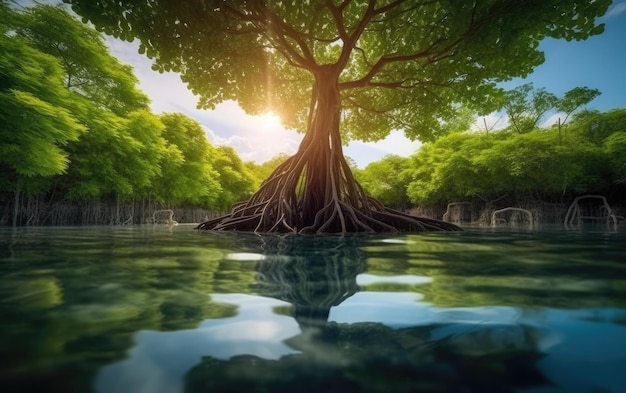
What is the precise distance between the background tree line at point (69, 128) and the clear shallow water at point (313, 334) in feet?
Answer: 38.9

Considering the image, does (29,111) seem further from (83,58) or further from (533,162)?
(533,162)

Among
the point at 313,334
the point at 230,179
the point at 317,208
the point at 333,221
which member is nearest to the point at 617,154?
the point at 317,208

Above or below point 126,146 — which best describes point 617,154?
above

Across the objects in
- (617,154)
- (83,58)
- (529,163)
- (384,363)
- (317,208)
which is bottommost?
(384,363)

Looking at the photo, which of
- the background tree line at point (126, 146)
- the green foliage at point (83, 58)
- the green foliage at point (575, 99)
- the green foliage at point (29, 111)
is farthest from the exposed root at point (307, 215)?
the green foliage at point (575, 99)

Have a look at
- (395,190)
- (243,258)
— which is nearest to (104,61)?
(243,258)

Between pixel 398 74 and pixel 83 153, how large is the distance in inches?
559

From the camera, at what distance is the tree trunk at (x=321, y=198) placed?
18.9ft

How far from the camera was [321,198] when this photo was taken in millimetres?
6820

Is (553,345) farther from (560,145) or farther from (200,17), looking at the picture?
(560,145)

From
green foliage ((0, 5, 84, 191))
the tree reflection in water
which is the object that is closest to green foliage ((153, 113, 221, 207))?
green foliage ((0, 5, 84, 191))

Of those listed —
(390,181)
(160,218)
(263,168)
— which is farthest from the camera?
(263,168)

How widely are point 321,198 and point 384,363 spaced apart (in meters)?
6.29

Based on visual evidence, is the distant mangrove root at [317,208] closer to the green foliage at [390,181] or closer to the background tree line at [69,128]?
the background tree line at [69,128]
